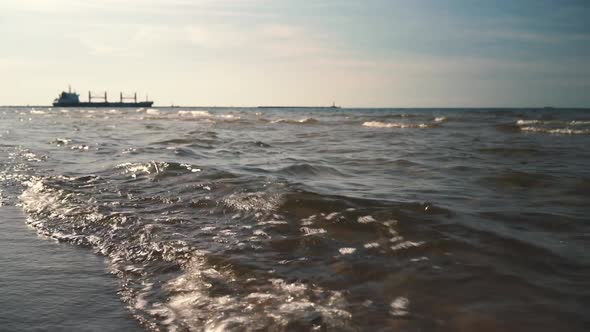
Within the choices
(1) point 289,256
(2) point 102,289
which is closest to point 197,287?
(2) point 102,289

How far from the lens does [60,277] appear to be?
→ 3283 millimetres

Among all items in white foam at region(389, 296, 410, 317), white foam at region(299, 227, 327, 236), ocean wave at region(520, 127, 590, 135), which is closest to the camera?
white foam at region(389, 296, 410, 317)

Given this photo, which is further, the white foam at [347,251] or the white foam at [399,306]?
the white foam at [347,251]

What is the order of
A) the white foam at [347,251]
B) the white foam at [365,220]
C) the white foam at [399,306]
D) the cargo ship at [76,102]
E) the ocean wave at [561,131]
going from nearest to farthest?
the white foam at [399,306] < the white foam at [347,251] < the white foam at [365,220] < the ocean wave at [561,131] < the cargo ship at [76,102]

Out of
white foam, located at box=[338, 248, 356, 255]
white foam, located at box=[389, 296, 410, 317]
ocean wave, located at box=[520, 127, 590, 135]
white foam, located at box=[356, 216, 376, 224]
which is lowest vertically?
white foam, located at box=[389, 296, 410, 317]

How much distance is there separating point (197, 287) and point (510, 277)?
2.48m

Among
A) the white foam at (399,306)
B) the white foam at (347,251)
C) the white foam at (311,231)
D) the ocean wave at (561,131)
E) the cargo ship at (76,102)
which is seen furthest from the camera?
the cargo ship at (76,102)

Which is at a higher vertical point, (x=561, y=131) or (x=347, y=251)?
(x=561, y=131)

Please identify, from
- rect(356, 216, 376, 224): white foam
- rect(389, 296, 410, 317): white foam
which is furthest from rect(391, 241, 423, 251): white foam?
rect(389, 296, 410, 317): white foam

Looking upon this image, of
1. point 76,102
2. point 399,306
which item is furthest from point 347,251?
point 76,102

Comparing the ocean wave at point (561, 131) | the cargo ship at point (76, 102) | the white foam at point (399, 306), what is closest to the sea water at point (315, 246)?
the white foam at point (399, 306)

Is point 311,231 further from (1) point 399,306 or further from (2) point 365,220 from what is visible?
(1) point 399,306

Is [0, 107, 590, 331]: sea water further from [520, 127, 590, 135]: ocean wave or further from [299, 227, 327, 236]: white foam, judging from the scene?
[520, 127, 590, 135]: ocean wave

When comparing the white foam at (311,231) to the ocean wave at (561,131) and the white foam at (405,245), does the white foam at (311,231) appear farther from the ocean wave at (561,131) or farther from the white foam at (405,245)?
the ocean wave at (561,131)
